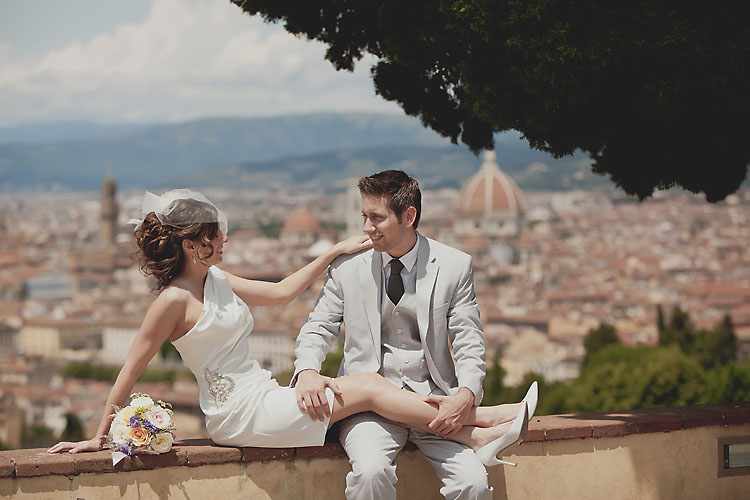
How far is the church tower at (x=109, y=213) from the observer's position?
81.4 m

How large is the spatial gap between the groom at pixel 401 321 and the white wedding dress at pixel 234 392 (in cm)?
5

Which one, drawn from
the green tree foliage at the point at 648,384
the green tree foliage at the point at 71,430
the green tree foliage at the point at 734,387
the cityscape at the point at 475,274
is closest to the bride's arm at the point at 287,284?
the green tree foliage at the point at 734,387

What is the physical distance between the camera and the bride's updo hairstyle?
2320 mm

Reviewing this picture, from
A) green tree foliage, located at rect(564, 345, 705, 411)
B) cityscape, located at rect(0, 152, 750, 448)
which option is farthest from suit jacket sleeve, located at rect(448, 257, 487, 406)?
cityscape, located at rect(0, 152, 750, 448)

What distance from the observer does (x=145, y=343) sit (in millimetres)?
2256

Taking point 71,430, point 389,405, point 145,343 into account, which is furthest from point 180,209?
point 71,430

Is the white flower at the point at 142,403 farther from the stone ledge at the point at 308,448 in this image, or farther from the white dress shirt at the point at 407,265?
the white dress shirt at the point at 407,265

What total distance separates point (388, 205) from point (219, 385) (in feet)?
1.87

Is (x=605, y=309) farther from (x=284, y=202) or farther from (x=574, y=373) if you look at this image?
(x=284, y=202)

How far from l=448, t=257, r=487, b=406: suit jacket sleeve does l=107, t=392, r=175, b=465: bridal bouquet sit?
2.21 ft

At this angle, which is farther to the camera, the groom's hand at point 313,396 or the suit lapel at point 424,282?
the suit lapel at point 424,282

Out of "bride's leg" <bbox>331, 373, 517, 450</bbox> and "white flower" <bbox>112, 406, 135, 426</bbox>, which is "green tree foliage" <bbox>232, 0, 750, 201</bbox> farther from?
"white flower" <bbox>112, 406, 135, 426</bbox>

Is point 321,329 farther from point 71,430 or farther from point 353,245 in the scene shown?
point 71,430

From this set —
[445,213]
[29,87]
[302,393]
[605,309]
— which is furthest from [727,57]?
[29,87]
